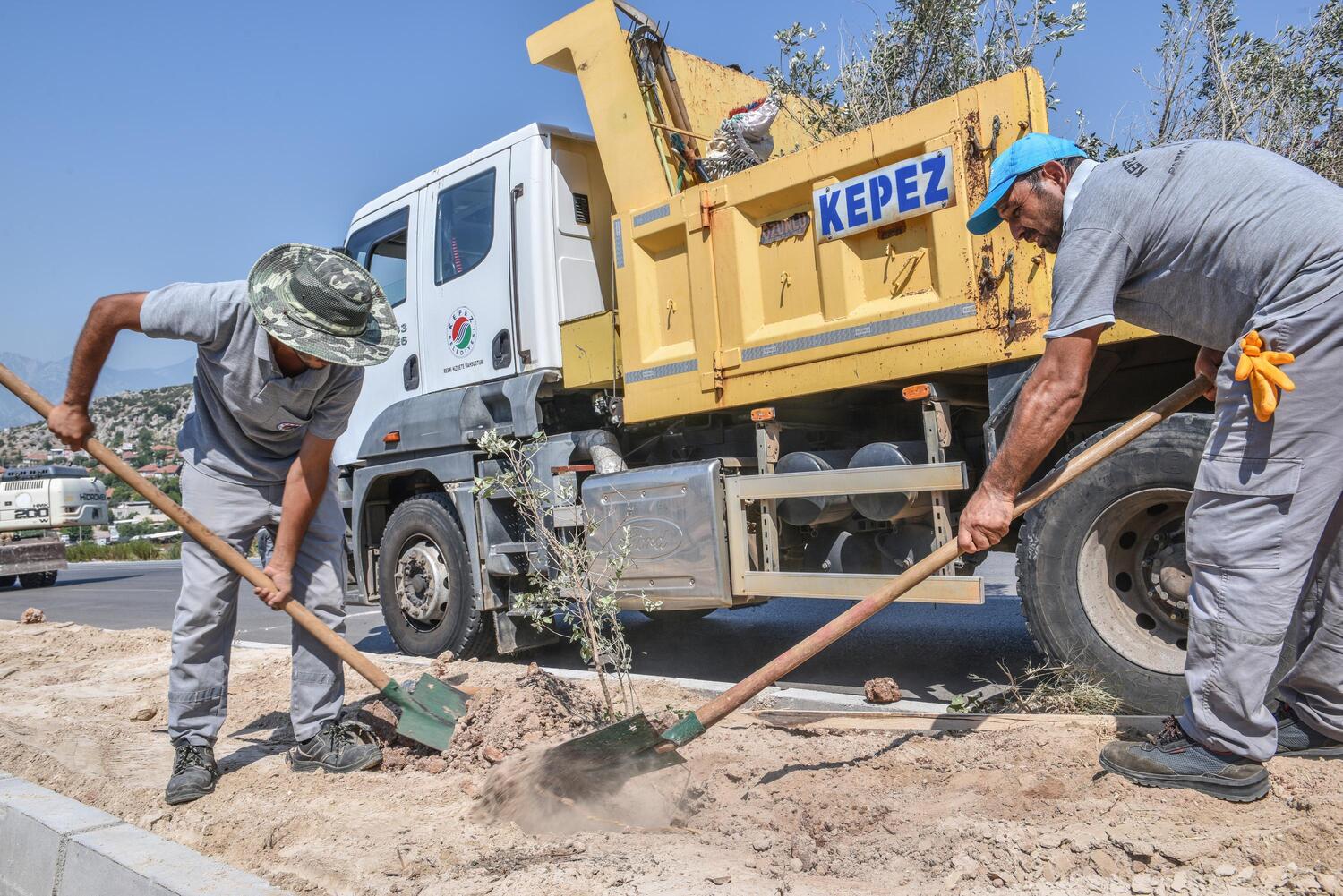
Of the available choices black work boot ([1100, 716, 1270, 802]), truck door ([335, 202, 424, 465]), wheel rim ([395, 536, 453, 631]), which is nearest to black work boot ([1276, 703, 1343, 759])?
black work boot ([1100, 716, 1270, 802])

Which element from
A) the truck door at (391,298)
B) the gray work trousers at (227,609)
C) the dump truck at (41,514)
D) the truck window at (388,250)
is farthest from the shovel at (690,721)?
the dump truck at (41,514)

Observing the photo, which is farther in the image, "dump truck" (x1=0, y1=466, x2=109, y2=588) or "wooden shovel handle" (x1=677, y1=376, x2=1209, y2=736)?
"dump truck" (x1=0, y1=466, x2=109, y2=588)

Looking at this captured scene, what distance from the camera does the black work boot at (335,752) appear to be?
3639 mm

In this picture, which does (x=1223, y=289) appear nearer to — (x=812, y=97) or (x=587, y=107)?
(x=587, y=107)

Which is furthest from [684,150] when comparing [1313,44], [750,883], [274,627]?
[274,627]

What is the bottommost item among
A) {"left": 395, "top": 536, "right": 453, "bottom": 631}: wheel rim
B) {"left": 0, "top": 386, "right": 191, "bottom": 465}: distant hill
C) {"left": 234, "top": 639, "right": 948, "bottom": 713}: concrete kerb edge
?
{"left": 234, "top": 639, "right": 948, "bottom": 713}: concrete kerb edge

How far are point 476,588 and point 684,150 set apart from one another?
2878 mm

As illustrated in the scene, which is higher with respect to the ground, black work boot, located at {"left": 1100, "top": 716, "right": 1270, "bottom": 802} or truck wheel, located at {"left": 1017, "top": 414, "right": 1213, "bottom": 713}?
truck wheel, located at {"left": 1017, "top": 414, "right": 1213, "bottom": 713}

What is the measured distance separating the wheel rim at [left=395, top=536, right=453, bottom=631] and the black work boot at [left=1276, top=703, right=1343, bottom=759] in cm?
463

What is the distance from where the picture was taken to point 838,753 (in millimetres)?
3418

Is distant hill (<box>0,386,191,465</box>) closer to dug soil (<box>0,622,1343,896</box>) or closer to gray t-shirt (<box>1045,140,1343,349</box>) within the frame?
dug soil (<box>0,622,1343,896</box>)

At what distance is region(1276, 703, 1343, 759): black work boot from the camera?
9.02 ft

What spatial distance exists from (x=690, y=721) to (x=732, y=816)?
351mm

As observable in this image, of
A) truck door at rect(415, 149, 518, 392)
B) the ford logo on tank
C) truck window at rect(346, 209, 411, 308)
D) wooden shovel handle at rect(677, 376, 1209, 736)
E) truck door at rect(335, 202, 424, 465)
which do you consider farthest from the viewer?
truck window at rect(346, 209, 411, 308)
